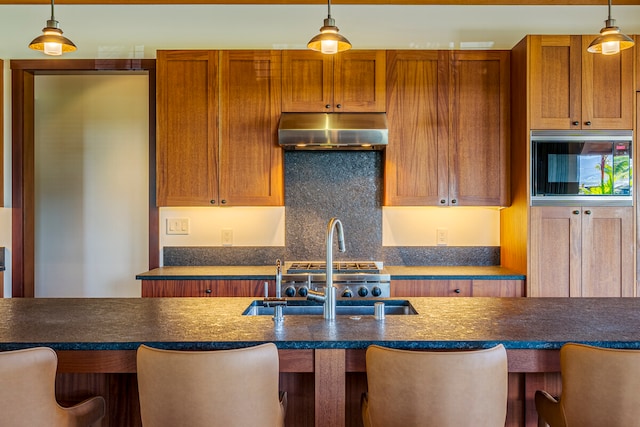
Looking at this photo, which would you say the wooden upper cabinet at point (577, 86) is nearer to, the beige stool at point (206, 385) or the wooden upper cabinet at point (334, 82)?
the wooden upper cabinet at point (334, 82)

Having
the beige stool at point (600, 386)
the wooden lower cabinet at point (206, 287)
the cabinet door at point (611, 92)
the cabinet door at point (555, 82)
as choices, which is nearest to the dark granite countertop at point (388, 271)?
the wooden lower cabinet at point (206, 287)

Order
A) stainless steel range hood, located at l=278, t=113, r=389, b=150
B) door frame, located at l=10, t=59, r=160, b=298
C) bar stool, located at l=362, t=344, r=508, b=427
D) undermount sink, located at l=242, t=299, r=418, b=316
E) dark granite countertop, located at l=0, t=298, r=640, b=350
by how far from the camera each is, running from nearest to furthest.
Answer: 1. bar stool, located at l=362, t=344, r=508, b=427
2. dark granite countertop, located at l=0, t=298, r=640, b=350
3. undermount sink, located at l=242, t=299, r=418, b=316
4. stainless steel range hood, located at l=278, t=113, r=389, b=150
5. door frame, located at l=10, t=59, r=160, b=298

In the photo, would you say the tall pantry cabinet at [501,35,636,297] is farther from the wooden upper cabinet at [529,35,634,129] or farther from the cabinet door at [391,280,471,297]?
the cabinet door at [391,280,471,297]

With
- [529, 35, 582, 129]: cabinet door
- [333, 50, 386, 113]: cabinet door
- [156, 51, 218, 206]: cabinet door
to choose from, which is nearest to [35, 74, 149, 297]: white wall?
[156, 51, 218, 206]: cabinet door

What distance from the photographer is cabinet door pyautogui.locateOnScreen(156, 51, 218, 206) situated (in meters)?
3.38

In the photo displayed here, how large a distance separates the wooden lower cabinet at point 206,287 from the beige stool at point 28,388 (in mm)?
1787

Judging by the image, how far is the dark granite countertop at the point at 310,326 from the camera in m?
1.47

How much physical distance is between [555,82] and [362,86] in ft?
4.24

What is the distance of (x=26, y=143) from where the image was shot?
362 cm

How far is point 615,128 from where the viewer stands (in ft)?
10.3

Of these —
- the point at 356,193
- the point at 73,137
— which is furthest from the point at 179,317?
the point at 73,137

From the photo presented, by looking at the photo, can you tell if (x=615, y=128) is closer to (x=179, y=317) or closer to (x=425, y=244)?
(x=425, y=244)

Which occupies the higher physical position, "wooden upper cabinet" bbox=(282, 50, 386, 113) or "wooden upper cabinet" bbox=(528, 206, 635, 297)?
"wooden upper cabinet" bbox=(282, 50, 386, 113)

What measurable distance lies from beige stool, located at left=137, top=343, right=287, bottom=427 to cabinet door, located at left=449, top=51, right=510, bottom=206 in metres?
2.47
